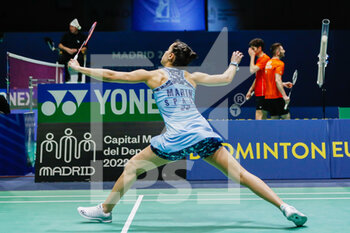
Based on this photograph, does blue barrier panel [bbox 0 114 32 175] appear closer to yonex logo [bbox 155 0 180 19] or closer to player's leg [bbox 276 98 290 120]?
player's leg [bbox 276 98 290 120]

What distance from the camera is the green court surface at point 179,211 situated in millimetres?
3998

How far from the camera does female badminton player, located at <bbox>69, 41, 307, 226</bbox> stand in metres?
3.78

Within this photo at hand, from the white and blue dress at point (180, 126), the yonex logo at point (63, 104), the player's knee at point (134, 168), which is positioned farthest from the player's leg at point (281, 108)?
the player's knee at point (134, 168)

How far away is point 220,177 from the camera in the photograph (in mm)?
6711

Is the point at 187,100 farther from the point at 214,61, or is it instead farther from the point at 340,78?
the point at 340,78

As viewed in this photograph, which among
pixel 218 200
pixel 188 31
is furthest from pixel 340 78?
pixel 218 200

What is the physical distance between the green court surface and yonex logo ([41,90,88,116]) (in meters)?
1.30

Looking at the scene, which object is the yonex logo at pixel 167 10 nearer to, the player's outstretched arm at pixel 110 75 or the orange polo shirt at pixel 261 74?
the orange polo shirt at pixel 261 74

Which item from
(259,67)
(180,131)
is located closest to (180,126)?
(180,131)

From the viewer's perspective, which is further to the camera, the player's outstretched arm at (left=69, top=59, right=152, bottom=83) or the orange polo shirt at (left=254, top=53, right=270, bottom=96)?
the orange polo shirt at (left=254, top=53, right=270, bottom=96)

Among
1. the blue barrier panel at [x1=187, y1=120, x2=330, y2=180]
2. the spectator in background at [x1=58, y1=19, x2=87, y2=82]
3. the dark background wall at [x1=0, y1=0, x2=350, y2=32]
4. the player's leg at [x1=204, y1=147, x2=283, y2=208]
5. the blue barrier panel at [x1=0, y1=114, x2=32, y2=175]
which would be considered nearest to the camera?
the player's leg at [x1=204, y1=147, x2=283, y2=208]

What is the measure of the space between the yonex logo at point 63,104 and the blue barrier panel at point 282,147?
1901mm

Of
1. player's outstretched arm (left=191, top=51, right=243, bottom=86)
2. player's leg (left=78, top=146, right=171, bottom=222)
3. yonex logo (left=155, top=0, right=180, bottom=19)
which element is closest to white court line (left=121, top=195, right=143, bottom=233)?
player's leg (left=78, top=146, right=171, bottom=222)

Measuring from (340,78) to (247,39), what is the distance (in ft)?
8.99
